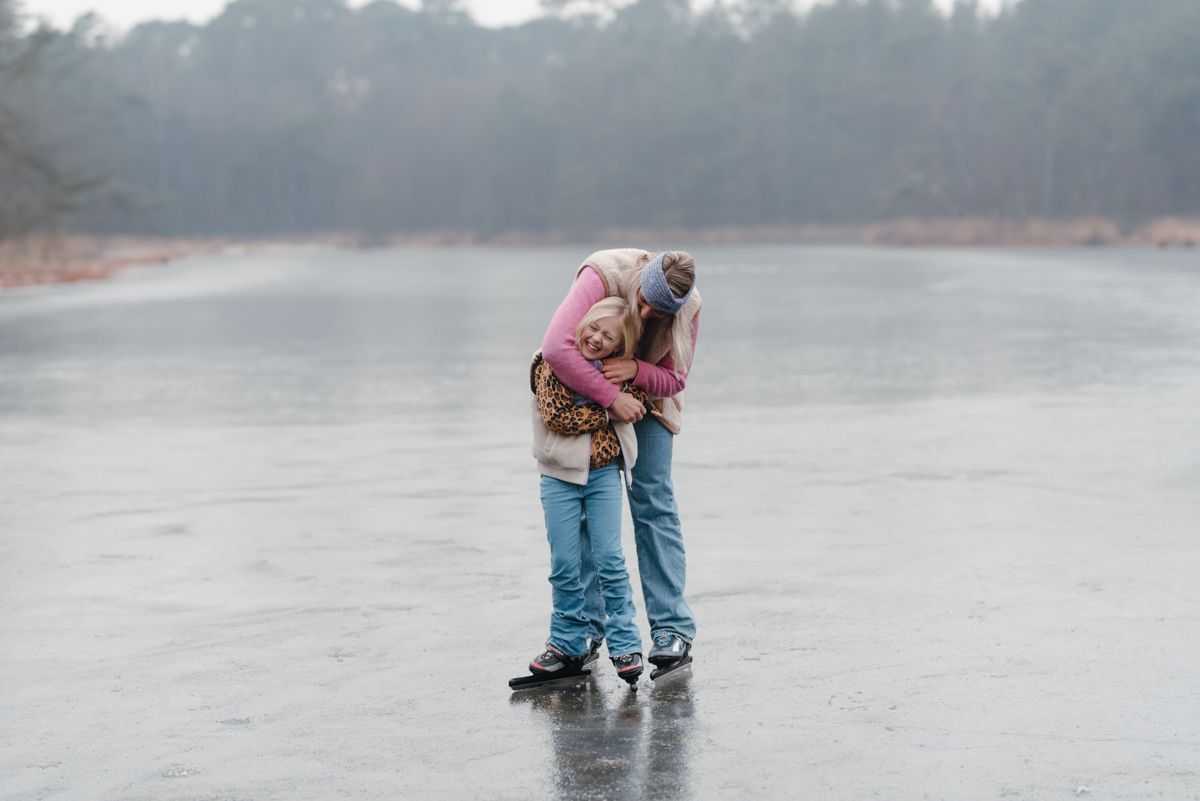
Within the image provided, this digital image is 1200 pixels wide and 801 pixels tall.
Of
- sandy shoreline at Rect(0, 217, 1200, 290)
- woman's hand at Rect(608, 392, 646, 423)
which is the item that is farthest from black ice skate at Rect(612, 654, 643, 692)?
sandy shoreline at Rect(0, 217, 1200, 290)

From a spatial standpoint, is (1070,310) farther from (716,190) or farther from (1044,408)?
(716,190)

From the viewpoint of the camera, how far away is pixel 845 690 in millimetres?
5695

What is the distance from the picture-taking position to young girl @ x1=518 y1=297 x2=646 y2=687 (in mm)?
5781

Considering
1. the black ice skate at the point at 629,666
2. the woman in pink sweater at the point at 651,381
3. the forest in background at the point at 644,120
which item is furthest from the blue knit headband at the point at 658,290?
the forest in background at the point at 644,120

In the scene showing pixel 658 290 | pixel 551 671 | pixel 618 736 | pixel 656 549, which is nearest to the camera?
pixel 618 736

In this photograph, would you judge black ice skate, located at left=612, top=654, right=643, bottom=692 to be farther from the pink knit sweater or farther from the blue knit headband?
the blue knit headband

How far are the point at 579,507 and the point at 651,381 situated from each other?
52cm

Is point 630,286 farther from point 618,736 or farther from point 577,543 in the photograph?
point 618,736

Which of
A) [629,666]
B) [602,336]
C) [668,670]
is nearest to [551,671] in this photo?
[629,666]

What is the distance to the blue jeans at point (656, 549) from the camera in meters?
6.00

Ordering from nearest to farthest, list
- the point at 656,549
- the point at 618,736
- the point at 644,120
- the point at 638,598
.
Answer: the point at 618,736 → the point at 656,549 → the point at 638,598 → the point at 644,120

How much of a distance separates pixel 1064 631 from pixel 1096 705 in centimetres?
102

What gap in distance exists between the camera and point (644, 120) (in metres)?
136

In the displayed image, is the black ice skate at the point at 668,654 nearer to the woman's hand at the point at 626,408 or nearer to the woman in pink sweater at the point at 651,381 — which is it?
the woman in pink sweater at the point at 651,381
